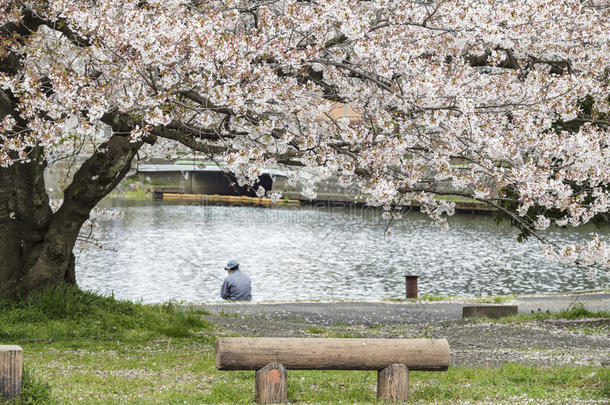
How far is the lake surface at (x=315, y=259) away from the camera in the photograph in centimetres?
2816

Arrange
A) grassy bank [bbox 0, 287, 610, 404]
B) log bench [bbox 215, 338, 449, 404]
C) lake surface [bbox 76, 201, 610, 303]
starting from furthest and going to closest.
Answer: lake surface [bbox 76, 201, 610, 303]
grassy bank [bbox 0, 287, 610, 404]
log bench [bbox 215, 338, 449, 404]

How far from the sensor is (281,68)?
1034cm

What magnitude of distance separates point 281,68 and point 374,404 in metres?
5.04

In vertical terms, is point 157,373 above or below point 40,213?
below

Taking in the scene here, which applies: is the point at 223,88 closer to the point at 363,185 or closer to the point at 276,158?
the point at 276,158

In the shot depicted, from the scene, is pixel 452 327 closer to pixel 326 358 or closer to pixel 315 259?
pixel 326 358

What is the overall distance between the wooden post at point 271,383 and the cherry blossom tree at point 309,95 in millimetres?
3031

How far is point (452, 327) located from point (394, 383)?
7.44 metres

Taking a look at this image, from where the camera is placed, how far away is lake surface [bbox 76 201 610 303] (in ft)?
92.4

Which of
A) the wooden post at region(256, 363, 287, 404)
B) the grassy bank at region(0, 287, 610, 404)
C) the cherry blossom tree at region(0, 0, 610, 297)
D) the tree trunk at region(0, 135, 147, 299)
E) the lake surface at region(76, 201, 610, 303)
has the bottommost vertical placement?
the lake surface at region(76, 201, 610, 303)

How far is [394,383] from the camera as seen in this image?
23.6 ft

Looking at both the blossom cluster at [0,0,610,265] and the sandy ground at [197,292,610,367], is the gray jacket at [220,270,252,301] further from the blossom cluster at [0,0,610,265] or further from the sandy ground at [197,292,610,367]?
the blossom cluster at [0,0,610,265]

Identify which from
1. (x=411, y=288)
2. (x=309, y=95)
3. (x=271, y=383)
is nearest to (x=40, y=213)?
(x=309, y=95)

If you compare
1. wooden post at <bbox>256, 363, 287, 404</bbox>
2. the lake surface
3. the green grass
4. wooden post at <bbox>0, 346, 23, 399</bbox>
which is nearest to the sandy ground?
the green grass
